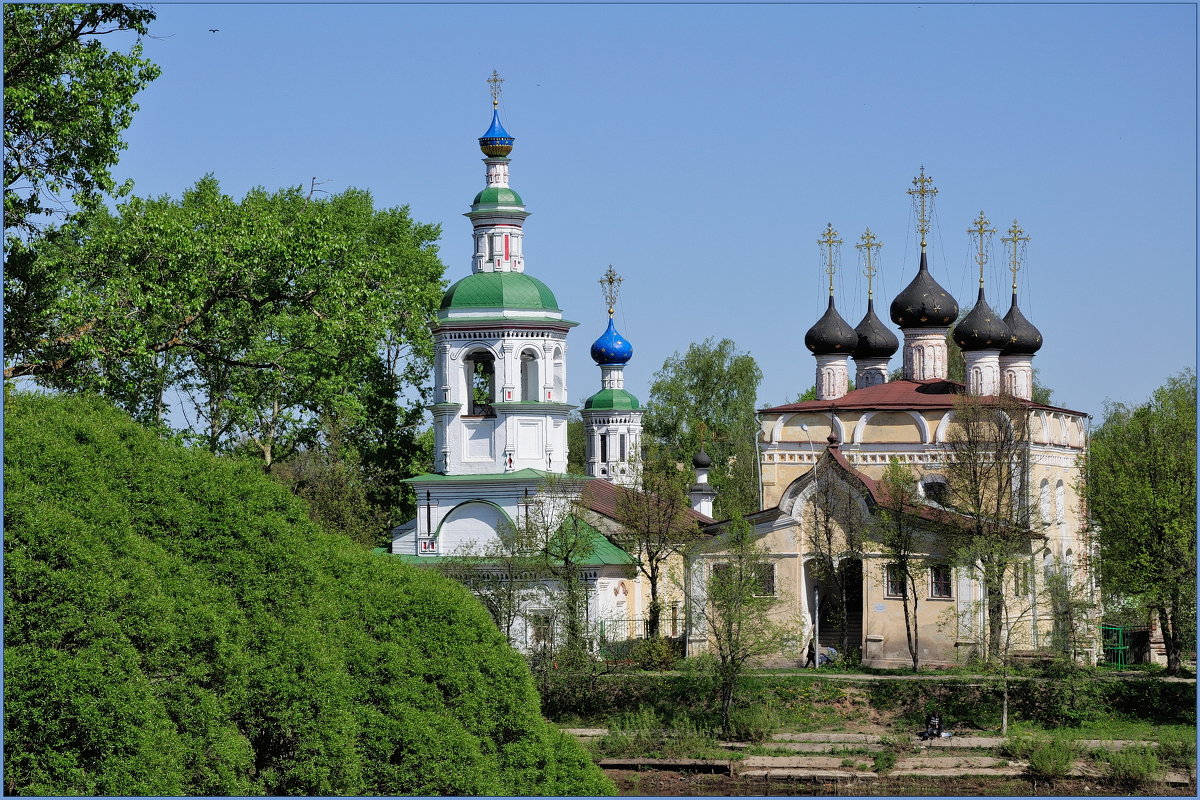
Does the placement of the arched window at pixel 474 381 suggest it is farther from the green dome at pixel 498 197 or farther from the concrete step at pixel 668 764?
the concrete step at pixel 668 764

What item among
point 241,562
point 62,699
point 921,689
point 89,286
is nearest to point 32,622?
point 62,699

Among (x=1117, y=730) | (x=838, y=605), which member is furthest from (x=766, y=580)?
(x=1117, y=730)

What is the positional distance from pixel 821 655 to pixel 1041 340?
8842 millimetres

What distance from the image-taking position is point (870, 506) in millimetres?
28641

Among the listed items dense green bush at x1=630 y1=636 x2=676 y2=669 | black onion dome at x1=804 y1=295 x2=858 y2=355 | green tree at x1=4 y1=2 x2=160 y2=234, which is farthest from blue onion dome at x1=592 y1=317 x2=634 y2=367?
green tree at x1=4 y1=2 x2=160 y2=234

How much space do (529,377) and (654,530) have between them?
135 inches

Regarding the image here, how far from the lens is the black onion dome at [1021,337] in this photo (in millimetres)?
33656

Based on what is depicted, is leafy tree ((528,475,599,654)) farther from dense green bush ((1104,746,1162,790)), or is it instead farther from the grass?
dense green bush ((1104,746,1162,790))

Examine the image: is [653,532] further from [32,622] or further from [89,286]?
[32,622]

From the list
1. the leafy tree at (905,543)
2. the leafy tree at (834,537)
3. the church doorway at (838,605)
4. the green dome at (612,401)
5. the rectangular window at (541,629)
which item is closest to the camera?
the rectangular window at (541,629)

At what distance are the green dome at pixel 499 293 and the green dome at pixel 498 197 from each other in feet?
4.16

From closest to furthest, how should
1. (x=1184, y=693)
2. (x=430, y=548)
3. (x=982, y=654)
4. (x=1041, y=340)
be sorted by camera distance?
1. (x=1184, y=693)
2. (x=982, y=654)
3. (x=430, y=548)
4. (x=1041, y=340)

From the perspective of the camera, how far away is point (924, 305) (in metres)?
34.8

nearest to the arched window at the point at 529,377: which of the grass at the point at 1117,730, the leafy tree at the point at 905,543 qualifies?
the leafy tree at the point at 905,543
